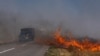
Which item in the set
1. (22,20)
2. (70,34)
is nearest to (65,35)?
(70,34)

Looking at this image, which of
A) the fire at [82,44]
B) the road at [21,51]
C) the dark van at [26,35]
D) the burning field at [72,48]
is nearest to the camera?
the road at [21,51]

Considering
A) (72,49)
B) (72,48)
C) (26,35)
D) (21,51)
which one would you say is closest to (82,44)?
(72,48)

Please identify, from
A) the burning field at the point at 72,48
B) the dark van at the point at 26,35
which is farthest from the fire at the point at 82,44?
the dark van at the point at 26,35

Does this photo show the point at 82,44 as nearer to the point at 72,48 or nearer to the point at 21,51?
the point at 72,48

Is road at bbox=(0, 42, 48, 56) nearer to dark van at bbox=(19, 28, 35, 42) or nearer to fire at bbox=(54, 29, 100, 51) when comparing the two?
fire at bbox=(54, 29, 100, 51)

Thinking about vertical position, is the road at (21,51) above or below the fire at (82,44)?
above

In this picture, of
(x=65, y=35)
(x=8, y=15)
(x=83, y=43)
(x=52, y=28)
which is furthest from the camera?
(x=8, y=15)

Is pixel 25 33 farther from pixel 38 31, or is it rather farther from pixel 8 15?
pixel 8 15

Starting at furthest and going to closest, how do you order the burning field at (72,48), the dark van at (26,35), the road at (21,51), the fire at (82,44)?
the dark van at (26,35) → the fire at (82,44) → the burning field at (72,48) → the road at (21,51)

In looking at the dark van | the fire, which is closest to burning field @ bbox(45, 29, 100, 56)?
the fire

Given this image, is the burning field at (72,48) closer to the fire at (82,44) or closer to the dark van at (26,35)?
the fire at (82,44)

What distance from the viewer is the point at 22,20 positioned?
268 feet

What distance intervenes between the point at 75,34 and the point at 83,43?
13262 mm

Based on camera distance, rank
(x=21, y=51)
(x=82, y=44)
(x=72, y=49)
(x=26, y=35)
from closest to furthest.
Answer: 1. (x=21, y=51)
2. (x=72, y=49)
3. (x=82, y=44)
4. (x=26, y=35)
